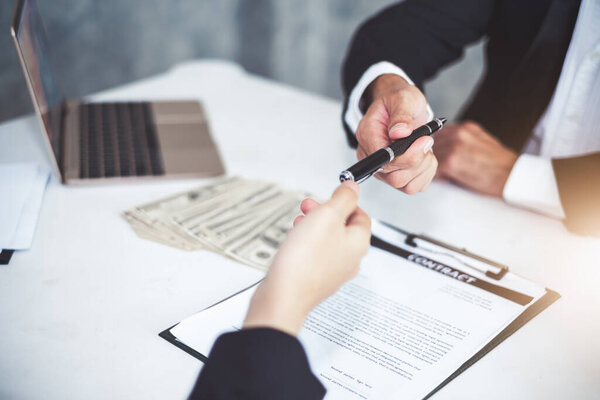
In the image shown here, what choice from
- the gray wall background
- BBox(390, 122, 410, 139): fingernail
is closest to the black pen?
BBox(390, 122, 410, 139): fingernail

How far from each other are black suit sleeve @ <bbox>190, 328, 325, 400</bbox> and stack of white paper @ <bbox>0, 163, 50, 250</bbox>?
16.8 inches

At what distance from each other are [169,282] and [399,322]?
12.1 inches

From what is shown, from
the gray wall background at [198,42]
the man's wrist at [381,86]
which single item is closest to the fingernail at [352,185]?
the man's wrist at [381,86]

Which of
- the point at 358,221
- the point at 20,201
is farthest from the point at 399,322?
the point at 20,201

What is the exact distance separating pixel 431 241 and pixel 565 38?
605mm

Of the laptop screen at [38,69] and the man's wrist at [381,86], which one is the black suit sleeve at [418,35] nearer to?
the man's wrist at [381,86]

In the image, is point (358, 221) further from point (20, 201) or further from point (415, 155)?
point (20, 201)

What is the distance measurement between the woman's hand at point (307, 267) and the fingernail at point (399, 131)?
0.70 ft

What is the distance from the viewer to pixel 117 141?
1.01 meters

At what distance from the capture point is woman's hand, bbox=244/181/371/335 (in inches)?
17.3

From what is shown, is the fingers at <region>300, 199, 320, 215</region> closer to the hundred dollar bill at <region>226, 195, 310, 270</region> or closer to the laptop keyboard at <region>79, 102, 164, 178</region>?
the hundred dollar bill at <region>226, 195, 310, 270</region>

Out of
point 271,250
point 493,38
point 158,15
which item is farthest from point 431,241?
point 158,15

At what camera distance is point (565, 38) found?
1.04 metres

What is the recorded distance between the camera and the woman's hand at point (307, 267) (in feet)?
1.44
